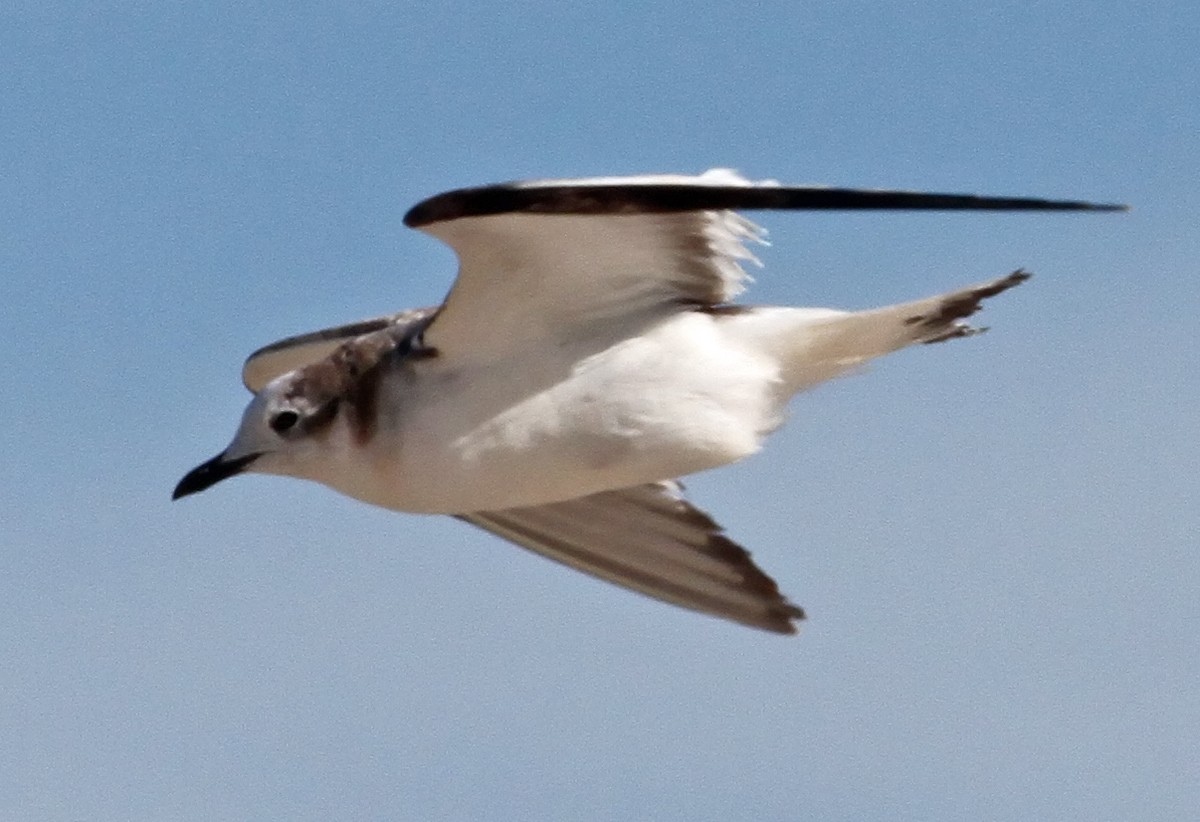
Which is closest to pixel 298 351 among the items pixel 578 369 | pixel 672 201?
pixel 578 369

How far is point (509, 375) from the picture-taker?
1127 cm

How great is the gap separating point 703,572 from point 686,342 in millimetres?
→ 2288

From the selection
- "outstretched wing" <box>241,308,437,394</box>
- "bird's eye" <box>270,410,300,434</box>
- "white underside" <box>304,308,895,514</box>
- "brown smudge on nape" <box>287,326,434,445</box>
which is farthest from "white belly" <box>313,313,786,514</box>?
"outstretched wing" <box>241,308,437,394</box>

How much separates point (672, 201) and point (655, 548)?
3.66 meters

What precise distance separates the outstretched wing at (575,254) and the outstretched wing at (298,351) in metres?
1.49

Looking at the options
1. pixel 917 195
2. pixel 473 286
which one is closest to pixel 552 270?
pixel 473 286

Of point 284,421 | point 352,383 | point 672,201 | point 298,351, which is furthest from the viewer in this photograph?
point 298,351

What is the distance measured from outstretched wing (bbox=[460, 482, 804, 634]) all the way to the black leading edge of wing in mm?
3179

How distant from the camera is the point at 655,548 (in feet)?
43.8

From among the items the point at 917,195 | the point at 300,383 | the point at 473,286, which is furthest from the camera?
the point at 300,383

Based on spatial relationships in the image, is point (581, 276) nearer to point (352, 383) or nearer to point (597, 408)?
point (597, 408)

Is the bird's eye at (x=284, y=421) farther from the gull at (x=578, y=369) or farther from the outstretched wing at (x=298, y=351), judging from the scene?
the outstretched wing at (x=298, y=351)

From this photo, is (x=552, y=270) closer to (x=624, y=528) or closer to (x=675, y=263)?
(x=675, y=263)

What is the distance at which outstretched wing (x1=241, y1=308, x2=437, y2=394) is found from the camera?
504 inches
